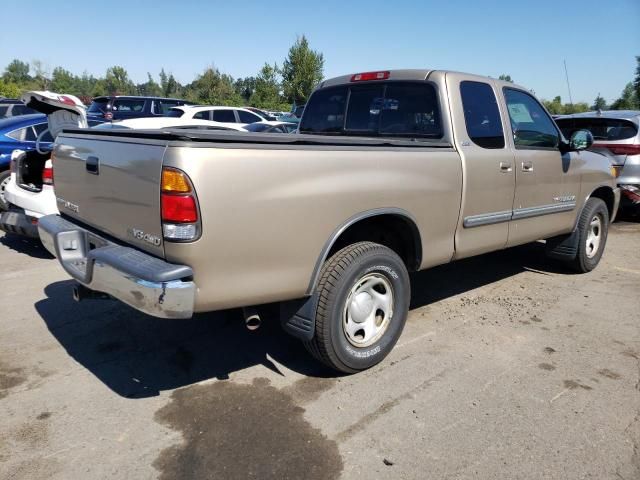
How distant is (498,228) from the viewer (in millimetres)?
4121

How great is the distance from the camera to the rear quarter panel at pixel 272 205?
243 centimetres

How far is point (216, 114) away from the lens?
521 inches

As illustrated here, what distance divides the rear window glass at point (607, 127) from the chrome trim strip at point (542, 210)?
3.46 metres

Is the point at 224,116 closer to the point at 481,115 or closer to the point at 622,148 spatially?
the point at 622,148

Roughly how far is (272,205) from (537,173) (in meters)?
2.82

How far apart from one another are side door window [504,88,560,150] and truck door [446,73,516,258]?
20cm

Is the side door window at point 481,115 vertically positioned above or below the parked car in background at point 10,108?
below

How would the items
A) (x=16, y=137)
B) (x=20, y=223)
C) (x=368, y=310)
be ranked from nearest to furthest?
(x=368, y=310)
(x=20, y=223)
(x=16, y=137)

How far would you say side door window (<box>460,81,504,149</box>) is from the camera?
388cm

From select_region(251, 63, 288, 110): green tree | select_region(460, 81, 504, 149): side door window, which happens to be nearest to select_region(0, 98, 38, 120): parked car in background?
select_region(460, 81, 504, 149): side door window

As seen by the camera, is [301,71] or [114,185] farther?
[301,71]

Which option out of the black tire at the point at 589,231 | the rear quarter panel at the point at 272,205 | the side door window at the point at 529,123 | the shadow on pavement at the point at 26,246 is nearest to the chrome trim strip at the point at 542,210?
→ the black tire at the point at 589,231

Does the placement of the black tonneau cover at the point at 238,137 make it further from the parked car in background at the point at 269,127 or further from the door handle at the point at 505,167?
the parked car in background at the point at 269,127

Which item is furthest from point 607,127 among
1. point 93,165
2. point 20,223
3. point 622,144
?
point 20,223
